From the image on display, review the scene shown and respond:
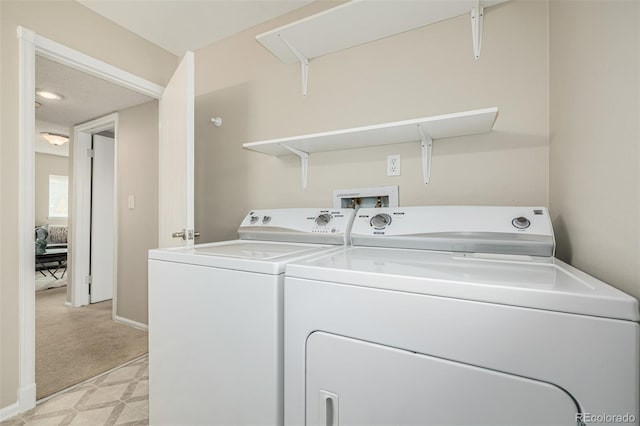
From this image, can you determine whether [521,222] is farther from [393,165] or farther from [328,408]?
[328,408]

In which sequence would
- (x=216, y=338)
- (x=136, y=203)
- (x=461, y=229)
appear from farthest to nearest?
(x=136, y=203)
(x=461, y=229)
(x=216, y=338)

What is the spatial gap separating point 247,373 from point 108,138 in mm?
4035

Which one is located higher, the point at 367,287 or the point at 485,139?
the point at 485,139

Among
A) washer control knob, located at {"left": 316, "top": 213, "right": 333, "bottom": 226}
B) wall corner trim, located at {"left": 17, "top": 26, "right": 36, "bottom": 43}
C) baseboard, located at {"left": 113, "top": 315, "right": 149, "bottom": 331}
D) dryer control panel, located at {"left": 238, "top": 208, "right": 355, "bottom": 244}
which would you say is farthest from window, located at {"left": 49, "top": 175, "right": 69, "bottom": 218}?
washer control knob, located at {"left": 316, "top": 213, "right": 333, "bottom": 226}

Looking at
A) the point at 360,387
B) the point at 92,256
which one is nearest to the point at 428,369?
the point at 360,387

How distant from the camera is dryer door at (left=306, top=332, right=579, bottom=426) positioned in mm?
574

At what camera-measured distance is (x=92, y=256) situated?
3523 mm

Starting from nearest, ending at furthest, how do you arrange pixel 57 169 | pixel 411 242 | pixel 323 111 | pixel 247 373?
pixel 247 373 → pixel 411 242 → pixel 323 111 → pixel 57 169

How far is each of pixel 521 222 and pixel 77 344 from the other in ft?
10.7

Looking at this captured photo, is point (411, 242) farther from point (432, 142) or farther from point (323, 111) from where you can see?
point (323, 111)

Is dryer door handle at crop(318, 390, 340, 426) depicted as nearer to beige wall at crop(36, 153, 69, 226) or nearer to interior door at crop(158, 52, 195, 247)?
interior door at crop(158, 52, 195, 247)

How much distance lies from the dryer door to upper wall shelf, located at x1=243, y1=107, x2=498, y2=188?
0.95 m

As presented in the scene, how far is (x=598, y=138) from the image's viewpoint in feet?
2.64

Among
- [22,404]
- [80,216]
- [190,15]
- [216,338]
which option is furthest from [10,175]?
[80,216]
